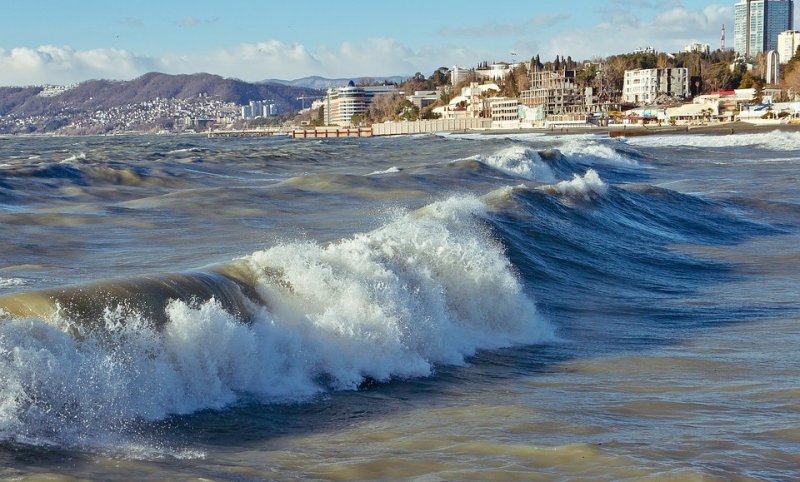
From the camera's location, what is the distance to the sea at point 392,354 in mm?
7430

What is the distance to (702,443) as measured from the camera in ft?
26.0

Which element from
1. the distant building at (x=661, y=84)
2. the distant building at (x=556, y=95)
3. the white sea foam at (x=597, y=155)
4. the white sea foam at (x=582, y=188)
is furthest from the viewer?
the distant building at (x=661, y=84)

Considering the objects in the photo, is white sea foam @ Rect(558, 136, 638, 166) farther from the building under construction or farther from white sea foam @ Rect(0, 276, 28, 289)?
the building under construction

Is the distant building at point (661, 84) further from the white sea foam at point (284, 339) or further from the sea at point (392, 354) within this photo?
the white sea foam at point (284, 339)

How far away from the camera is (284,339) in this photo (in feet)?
32.9

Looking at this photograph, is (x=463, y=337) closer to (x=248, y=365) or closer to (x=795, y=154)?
(x=248, y=365)

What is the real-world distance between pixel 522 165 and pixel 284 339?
3489 centimetres

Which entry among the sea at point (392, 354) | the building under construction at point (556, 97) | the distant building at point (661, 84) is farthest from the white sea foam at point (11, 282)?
the distant building at point (661, 84)

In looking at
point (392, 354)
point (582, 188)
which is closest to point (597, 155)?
point (582, 188)

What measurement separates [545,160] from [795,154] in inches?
759

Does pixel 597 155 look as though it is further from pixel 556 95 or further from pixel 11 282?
pixel 556 95

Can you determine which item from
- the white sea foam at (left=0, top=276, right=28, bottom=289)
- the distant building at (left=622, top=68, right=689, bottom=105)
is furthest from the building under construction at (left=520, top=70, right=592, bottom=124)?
the white sea foam at (left=0, top=276, right=28, bottom=289)

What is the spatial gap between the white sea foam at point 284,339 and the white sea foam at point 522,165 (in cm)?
2831

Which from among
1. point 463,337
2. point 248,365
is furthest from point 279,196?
point 248,365
